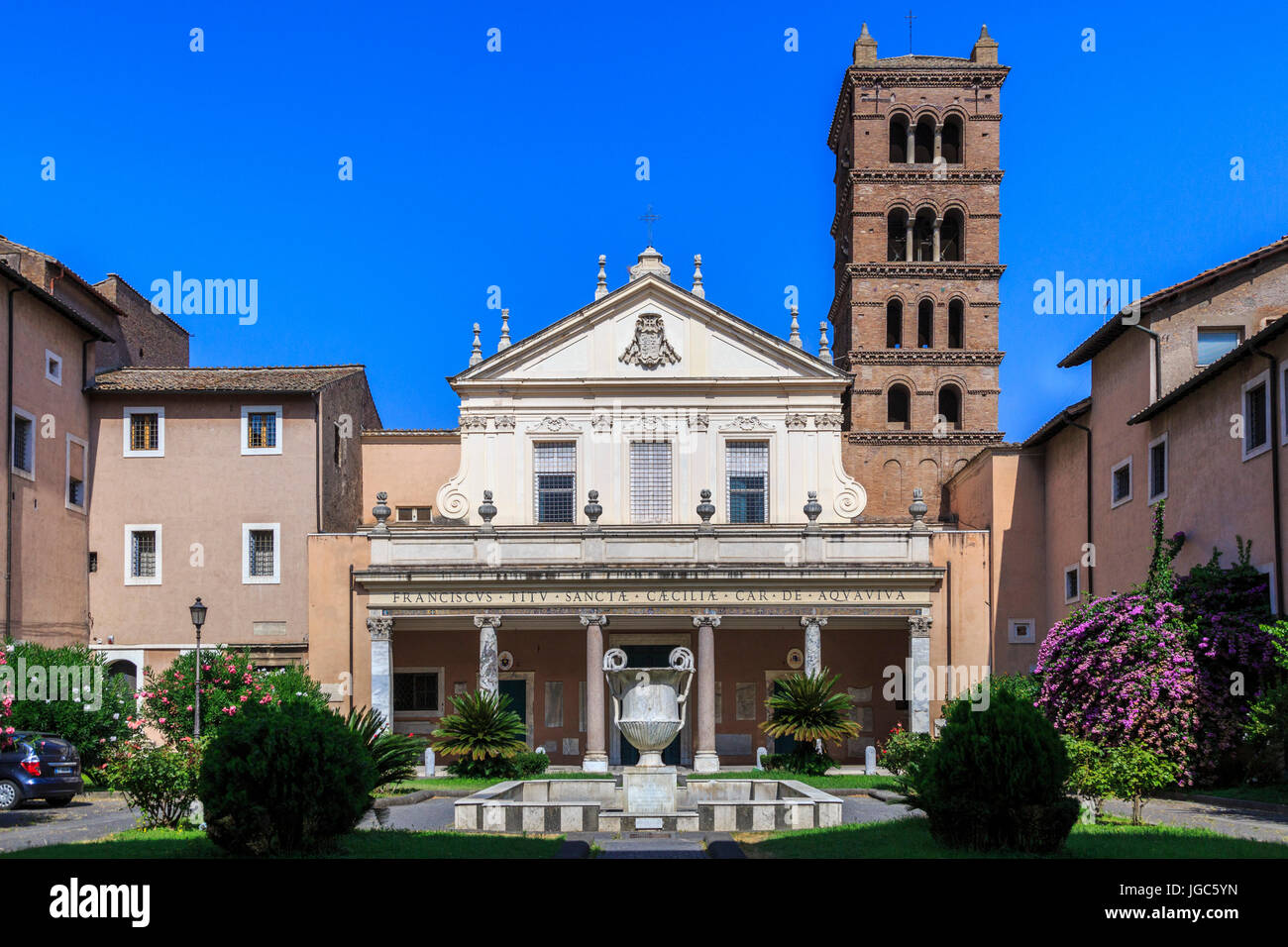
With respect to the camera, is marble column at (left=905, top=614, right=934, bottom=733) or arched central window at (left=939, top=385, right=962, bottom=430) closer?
marble column at (left=905, top=614, right=934, bottom=733)

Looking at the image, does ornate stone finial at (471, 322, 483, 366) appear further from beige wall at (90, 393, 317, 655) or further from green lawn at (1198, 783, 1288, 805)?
green lawn at (1198, 783, 1288, 805)

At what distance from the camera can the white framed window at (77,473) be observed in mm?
36438

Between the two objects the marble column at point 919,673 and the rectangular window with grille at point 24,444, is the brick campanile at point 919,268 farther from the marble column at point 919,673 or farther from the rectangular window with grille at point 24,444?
the rectangular window with grille at point 24,444

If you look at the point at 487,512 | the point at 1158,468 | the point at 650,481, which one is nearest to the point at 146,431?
the point at 487,512

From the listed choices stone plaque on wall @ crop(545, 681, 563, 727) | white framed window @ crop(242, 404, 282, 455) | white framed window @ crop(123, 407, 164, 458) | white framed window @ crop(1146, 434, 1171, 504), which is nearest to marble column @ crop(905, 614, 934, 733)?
white framed window @ crop(1146, 434, 1171, 504)

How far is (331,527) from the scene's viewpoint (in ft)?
129

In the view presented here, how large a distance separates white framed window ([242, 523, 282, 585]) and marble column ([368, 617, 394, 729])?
14.2ft

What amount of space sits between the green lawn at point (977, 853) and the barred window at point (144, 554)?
25322mm

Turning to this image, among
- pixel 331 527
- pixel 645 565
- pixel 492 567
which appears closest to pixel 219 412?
pixel 331 527

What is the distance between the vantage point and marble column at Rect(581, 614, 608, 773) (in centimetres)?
3316

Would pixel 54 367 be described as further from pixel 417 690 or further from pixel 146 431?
pixel 417 690

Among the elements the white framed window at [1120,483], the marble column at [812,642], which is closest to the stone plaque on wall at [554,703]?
the marble column at [812,642]
